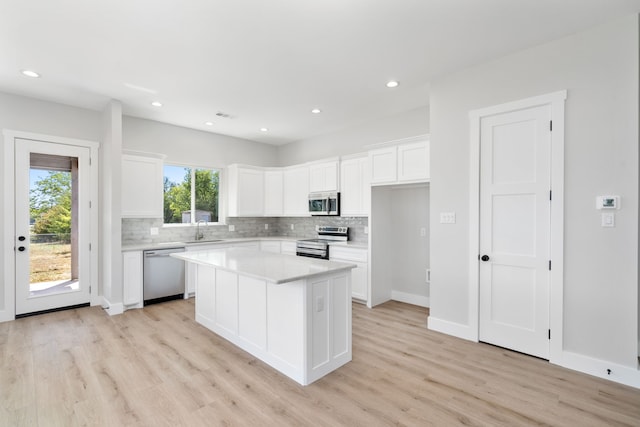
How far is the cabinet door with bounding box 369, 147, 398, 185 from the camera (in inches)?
166

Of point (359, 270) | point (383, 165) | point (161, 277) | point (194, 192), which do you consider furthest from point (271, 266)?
point (194, 192)

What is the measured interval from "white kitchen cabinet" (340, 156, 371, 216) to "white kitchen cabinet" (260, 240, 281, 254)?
158 cm

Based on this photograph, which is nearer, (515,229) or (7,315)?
(515,229)

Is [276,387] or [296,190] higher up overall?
[296,190]

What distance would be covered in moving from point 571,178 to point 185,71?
3.96 metres

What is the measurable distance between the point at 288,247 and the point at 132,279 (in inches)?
99.9

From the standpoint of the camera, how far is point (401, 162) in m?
4.13

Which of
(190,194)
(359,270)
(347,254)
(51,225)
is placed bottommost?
(359,270)

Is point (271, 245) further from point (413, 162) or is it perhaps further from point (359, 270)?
point (413, 162)

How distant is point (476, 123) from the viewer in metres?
3.22

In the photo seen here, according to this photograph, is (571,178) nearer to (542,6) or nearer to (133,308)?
(542,6)

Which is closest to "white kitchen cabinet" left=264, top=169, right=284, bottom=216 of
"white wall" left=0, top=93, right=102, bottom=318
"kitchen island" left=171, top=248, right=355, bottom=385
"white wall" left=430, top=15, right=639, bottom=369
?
"white wall" left=0, top=93, right=102, bottom=318

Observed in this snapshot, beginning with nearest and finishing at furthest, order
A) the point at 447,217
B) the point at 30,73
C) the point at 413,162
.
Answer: the point at 30,73 < the point at 447,217 < the point at 413,162

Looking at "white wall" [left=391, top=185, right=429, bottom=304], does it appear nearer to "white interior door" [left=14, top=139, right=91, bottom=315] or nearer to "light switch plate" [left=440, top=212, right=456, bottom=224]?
"light switch plate" [left=440, top=212, right=456, bottom=224]
